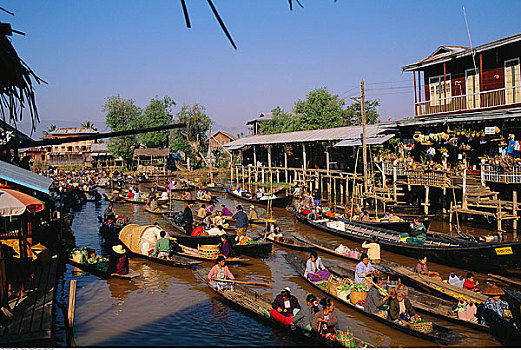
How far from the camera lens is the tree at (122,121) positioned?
5794 centimetres

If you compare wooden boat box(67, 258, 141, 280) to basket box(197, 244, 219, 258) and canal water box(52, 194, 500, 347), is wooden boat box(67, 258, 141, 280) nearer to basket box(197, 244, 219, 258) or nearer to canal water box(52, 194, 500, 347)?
canal water box(52, 194, 500, 347)

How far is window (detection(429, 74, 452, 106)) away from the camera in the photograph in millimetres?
24219

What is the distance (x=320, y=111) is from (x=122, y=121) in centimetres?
2804

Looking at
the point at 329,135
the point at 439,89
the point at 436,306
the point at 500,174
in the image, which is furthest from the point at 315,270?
the point at 329,135

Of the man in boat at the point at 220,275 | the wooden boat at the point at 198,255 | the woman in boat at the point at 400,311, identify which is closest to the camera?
the woman in boat at the point at 400,311

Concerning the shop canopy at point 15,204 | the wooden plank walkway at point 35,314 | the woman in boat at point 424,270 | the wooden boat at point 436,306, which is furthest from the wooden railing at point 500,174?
the shop canopy at point 15,204

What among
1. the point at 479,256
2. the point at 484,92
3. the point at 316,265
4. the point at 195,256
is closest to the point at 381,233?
the point at 479,256

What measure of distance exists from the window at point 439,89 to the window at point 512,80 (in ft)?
10.8

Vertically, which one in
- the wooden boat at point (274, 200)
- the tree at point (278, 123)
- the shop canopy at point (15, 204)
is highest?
the tree at point (278, 123)

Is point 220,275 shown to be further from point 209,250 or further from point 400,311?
point 400,311

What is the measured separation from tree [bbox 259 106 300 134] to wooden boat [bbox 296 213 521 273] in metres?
40.6

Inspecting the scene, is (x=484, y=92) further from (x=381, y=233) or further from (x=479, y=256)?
(x=479, y=256)

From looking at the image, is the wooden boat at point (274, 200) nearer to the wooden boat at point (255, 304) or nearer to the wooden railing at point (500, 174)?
the wooden railing at point (500, 174)

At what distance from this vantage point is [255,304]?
1005 cm
